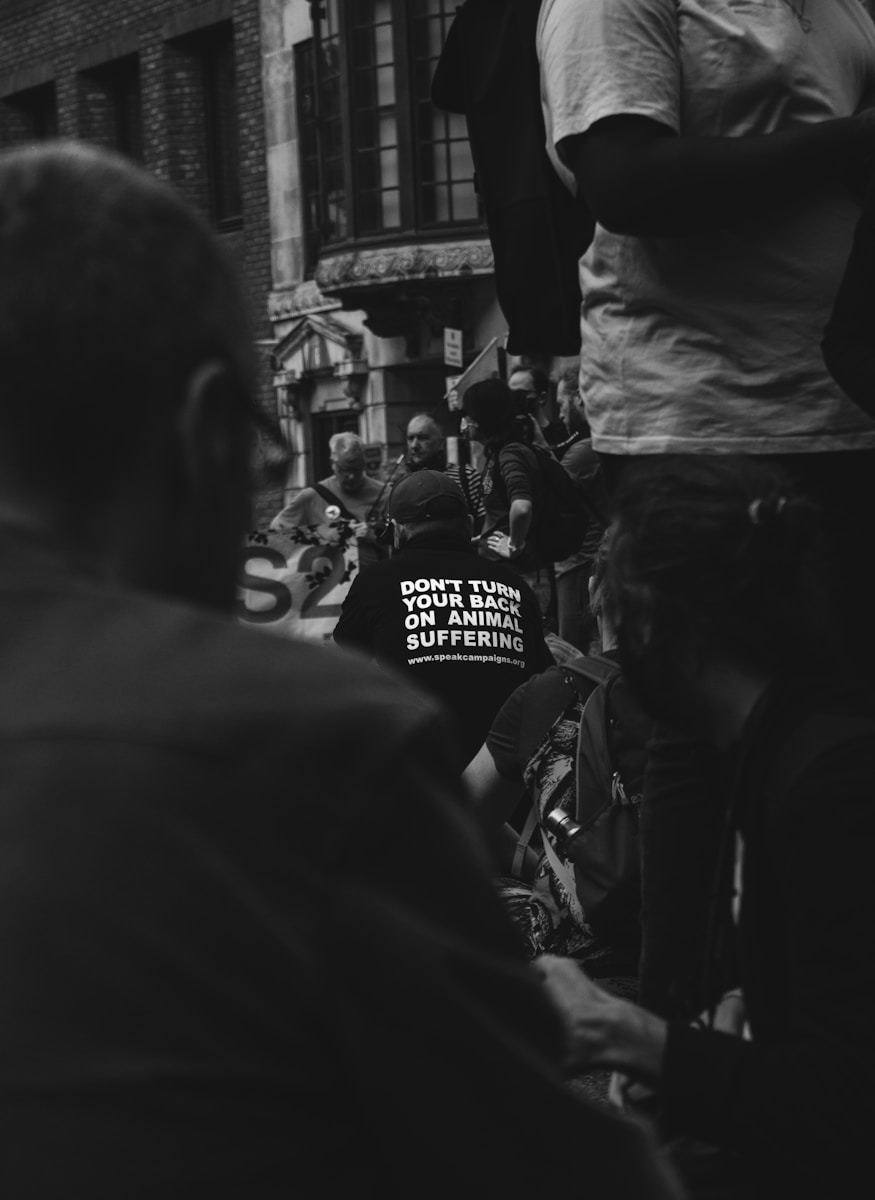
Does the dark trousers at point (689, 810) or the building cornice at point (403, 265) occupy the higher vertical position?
the dark trousers at point (689, 810)

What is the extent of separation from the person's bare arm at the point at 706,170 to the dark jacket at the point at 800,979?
94 cm

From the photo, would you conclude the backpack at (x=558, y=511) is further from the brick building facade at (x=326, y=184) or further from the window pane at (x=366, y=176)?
the window pane at (x=366, y=176)

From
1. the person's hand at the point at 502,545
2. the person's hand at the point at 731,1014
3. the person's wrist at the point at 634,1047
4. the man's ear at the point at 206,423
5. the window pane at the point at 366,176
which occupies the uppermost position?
the man's ear at the point at 206,423

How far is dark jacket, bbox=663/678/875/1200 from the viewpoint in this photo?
6.16 ft

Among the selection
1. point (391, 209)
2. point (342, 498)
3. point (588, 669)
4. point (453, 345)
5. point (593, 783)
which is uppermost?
point (588, 669)

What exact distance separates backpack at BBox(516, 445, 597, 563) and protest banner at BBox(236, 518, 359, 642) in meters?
0.96

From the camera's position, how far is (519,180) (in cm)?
313

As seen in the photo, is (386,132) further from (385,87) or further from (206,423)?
(206,423)

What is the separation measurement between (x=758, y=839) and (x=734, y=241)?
111 cm

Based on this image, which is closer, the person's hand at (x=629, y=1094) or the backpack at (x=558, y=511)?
the person's hand at (x=629, y=1094)

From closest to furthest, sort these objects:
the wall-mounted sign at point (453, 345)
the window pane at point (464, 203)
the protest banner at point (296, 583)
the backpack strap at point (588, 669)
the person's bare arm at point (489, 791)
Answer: the backpack strap at point (588, 669) < the person's bare arm at point (489, 791) < the protest banner at point (296, 583) < the wall-mounted sign at point (453, 345) < the window pane at point (464, 203)

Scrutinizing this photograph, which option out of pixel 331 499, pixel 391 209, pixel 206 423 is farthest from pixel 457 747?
pixel 391 209

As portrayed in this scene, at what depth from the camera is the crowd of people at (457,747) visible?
1046 mm

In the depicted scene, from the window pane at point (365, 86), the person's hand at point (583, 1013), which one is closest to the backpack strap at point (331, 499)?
the person's hand at point (583, 1013)
